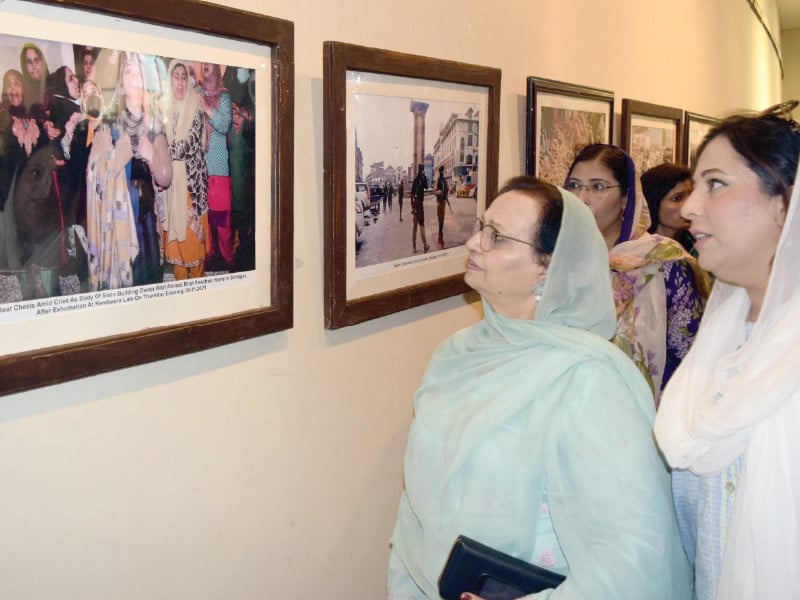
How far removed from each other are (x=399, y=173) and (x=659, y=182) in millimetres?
2006

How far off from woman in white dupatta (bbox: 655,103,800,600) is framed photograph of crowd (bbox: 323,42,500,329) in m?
0.78

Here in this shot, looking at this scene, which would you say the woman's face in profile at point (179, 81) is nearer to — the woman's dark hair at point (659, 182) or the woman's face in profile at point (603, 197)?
the woman's face in profile at point (603, 197)

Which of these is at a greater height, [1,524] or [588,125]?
[588,125]

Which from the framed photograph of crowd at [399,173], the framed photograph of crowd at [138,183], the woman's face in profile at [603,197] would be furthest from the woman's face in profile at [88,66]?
the woman's face in profile at [603,197]

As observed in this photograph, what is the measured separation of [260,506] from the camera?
5.35 feet

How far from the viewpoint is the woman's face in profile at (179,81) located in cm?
129

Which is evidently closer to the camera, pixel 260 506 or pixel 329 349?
pixel 260 506

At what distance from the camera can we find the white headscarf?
1.18 meters

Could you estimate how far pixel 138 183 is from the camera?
124 cm

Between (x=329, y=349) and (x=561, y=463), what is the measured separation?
0.67 m

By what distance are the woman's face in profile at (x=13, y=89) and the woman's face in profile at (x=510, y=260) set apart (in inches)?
35.1

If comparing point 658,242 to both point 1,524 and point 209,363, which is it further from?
point 1,524

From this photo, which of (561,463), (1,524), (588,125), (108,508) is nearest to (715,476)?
(561,463)

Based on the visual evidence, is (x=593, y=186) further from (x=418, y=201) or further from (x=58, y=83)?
(x=58, y=83)
